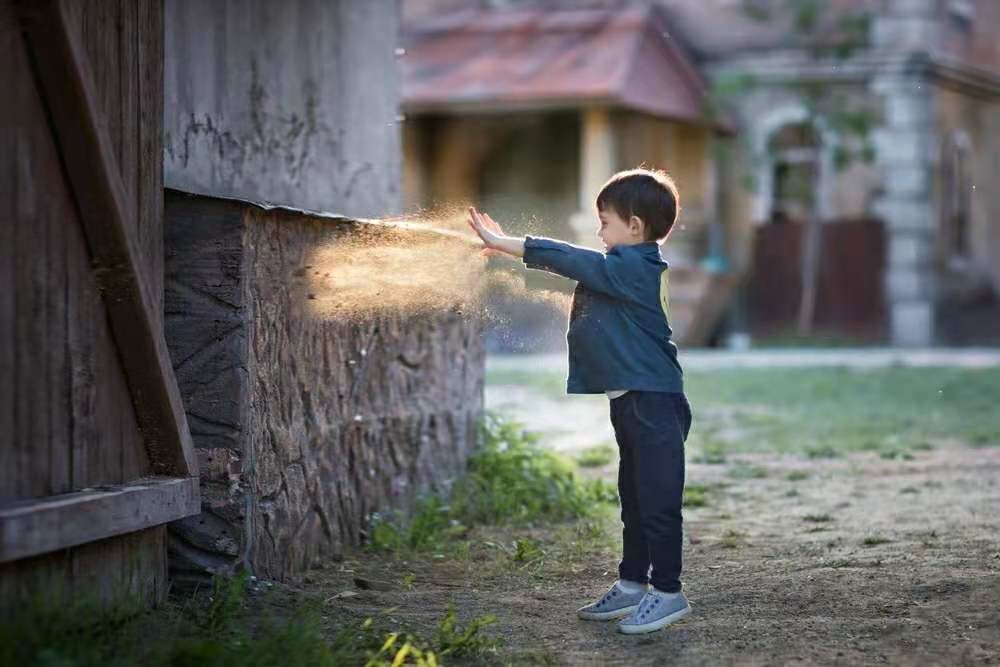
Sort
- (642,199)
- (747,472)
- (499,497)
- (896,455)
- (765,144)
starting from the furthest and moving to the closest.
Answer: (765,144) < (896,455) < (747,472) < (499,497) < (642,199)

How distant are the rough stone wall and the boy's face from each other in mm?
1080

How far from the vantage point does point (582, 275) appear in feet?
15.8

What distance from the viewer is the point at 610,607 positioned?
493cm

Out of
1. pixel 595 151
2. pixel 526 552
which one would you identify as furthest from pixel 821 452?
pixel 595 151

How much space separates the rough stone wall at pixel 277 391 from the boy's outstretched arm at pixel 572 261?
85 centimetres

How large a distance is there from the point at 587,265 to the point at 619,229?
0.65 ft

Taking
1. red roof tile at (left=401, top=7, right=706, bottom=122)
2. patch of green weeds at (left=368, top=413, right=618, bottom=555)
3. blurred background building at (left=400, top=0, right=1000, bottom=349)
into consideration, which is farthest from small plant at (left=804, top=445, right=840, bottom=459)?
blurred background building at (left=400, top=0, right=1000, bottom=349)

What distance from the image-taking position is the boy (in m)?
4.82

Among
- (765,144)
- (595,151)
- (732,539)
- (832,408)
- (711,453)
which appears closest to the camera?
(732,539)

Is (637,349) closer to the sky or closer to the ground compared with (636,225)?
closer to the ground

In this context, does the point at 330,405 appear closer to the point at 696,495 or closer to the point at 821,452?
the point at 696,495

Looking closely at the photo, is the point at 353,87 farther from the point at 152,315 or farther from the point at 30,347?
the point at 30,347

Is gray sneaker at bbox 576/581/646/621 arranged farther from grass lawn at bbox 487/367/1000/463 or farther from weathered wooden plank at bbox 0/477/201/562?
grass lawn at bbox 487/367/1000/463

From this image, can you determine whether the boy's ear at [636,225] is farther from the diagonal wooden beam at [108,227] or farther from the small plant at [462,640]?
the diagonal wooden beam at [108,227]
